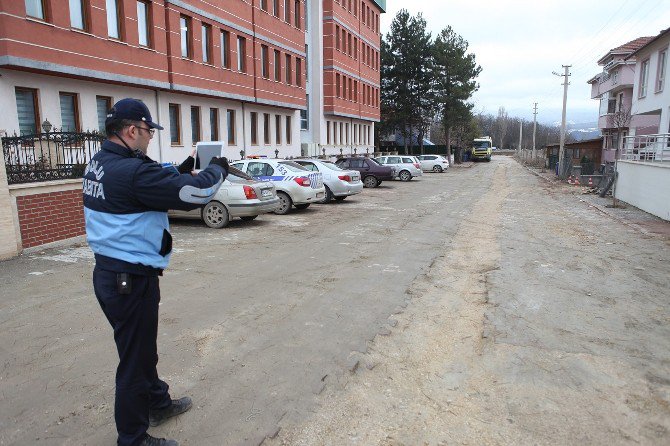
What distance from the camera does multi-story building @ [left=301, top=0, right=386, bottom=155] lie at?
3806 centimetres

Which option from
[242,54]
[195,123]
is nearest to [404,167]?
[242,54]

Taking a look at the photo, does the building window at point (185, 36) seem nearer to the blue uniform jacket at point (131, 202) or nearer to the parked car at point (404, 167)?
the parked car at point (404, 167)

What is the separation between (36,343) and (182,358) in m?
1.54

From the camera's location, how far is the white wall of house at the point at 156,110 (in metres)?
14.0

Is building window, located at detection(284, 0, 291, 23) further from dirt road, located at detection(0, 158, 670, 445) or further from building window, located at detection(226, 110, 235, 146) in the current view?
dirt road, located at detection(0, 158, 670, 445)

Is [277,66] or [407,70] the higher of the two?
[407,70]

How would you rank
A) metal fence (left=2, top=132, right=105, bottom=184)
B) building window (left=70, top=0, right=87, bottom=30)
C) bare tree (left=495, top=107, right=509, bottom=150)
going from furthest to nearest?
bare tree (left=495, top=107, right=509, bottom=150), building window (left=70, top=0, right=87, bottom=30), metal fence (left=2, top=132, right=105, bottom=184)

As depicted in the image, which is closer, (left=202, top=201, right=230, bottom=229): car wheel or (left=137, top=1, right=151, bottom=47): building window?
(left=202, top=201, right=230, bottom=229): car wheel

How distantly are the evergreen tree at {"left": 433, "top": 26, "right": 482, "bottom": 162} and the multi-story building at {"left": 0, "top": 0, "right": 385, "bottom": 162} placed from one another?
17.7m

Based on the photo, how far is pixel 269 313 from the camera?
5.59 m

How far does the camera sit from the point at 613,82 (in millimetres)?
46000

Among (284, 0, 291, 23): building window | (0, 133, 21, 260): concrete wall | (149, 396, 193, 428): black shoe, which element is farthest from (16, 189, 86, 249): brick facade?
(284, 0, 291, 23): building window

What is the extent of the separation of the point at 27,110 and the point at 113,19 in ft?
16.1

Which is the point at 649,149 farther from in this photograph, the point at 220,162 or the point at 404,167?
the point at 220,162
